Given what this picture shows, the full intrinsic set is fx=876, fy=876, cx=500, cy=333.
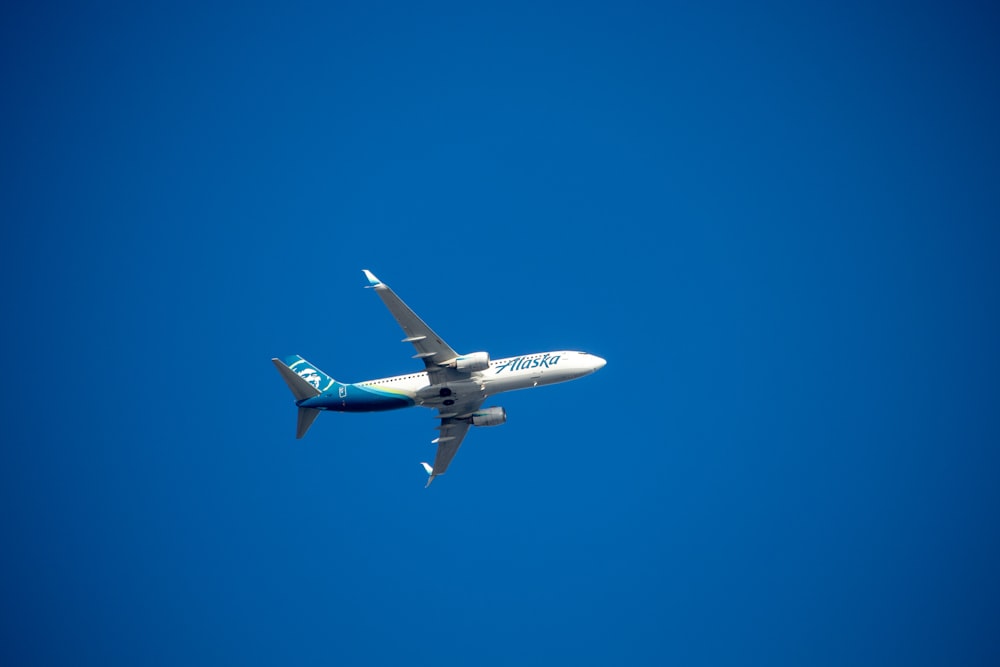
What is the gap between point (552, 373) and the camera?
59.1m

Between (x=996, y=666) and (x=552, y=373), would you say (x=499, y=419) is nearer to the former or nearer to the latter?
(x=552, y=373)

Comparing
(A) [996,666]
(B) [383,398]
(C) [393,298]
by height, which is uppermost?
(C) [393,298]

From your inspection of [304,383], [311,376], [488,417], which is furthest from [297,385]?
[488,417]

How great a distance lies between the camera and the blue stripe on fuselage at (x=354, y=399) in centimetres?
5862

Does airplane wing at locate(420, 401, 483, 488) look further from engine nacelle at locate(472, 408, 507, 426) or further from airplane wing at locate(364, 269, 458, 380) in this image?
airplane wing at locate(364, 269, 458, 380)

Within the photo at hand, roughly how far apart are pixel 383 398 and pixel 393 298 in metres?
7.39

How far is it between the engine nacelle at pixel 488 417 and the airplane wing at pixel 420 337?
23.7 feet

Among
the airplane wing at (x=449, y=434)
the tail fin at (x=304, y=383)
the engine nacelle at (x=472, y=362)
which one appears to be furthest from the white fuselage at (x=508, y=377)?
the airplane wing at (x=449, y=434)

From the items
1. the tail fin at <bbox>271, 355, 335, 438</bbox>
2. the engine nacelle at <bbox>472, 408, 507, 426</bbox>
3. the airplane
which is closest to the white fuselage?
the airplane

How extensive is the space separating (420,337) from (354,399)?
20.8ft

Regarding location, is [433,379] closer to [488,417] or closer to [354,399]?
[354,399]

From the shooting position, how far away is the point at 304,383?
5859cm

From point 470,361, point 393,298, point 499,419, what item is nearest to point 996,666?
point 499,419

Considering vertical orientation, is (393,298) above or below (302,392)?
above
